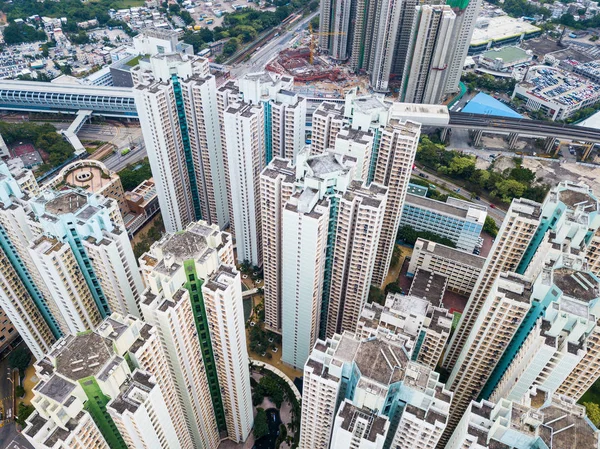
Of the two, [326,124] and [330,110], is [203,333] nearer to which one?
[326,124]

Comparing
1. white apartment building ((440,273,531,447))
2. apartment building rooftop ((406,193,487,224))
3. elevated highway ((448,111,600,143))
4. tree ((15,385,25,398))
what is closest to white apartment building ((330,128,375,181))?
white apartment building ((440,273,531,447))

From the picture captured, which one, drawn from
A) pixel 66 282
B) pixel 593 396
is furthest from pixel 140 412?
pixel 593 396

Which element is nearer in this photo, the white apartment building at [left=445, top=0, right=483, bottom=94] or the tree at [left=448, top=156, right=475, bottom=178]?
the tree at [left=448, top=156, right=475, bottom=178]

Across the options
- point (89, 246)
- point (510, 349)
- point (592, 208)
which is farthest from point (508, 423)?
point (89, 246)

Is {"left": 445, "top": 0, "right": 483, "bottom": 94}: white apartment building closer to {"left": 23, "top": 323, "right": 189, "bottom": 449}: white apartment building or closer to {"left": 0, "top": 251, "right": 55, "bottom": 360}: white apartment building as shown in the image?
{"left": 0, "top": 251, "right": 55, "bottom": 360}: white apartment building

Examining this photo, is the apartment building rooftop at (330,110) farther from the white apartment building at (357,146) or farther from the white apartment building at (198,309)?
the white apartment building at (198,309)
